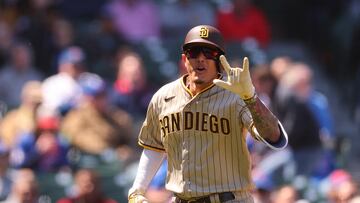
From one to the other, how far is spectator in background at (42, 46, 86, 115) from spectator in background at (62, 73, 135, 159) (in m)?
0.20

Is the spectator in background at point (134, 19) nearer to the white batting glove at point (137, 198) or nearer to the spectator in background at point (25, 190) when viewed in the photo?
the spectator in background at point (25, 190)

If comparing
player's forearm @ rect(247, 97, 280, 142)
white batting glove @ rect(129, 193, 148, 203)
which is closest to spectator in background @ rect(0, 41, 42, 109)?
white batting glove @ rect(129, 193, 148, 203)

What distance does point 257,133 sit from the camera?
285 inches

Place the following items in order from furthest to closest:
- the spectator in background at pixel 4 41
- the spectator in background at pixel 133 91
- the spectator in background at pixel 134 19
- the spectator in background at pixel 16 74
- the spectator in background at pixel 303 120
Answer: the spectator in background at pixel 134 19, the spectator in background at pixel 4 41, the spectator in background at pixel 16 74, the spectator in background at pixel 133 91, the spectator in background at pixel 303 120

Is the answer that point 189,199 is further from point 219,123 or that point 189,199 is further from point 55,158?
point 55,158

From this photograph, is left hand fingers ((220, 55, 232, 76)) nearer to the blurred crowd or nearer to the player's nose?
the player's nose

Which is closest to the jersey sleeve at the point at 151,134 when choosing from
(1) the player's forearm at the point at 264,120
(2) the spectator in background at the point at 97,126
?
(1) the player's forearm at the point at 264,120

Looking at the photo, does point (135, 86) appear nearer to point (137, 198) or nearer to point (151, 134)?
point (151, 134)

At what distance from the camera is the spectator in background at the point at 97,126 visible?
1178 cm

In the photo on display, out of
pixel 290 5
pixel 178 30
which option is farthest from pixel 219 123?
pixel 290 5

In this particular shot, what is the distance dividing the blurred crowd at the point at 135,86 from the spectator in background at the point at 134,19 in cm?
1

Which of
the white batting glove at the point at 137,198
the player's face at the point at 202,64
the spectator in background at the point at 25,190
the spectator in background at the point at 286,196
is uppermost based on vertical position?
the spectator in background at the point at 25,190

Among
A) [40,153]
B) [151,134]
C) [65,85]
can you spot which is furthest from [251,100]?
[65,85]

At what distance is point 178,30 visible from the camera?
14469 mm
